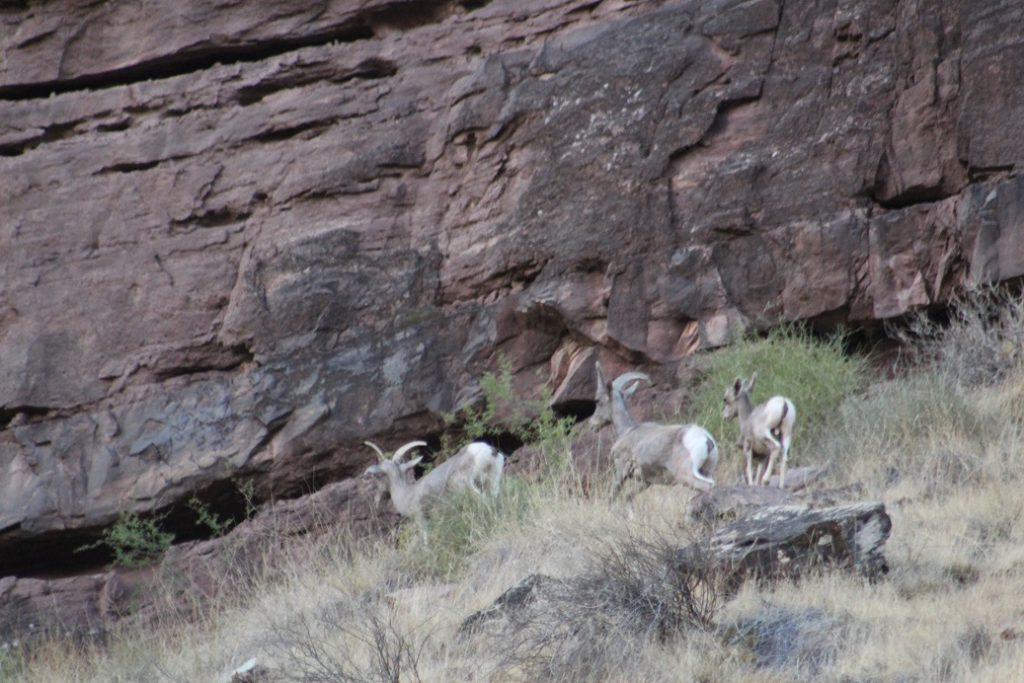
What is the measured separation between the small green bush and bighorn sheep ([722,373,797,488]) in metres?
5.54

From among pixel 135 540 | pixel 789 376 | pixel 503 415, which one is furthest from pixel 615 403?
pixel 135 540

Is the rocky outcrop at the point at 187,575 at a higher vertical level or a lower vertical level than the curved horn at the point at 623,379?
lower

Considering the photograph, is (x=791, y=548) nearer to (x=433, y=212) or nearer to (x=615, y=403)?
(x=615, y=403)

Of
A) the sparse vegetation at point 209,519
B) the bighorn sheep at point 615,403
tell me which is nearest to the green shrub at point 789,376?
the bighorn sheep at point 615,403

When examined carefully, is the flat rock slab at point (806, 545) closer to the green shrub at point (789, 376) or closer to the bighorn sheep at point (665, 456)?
the bighorn sheep at point (665, 456)

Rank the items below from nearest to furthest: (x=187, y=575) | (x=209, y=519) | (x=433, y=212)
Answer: (x=187, y=575) < (x=209, y=519) < (x=433, y=212)

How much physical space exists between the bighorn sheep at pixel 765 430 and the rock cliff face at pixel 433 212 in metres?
1.79

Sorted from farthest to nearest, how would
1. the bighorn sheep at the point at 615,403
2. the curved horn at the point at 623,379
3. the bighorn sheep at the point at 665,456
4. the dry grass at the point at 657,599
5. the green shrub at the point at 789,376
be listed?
the green shrub at the point at 789,376, the curved horn at the point at 623,379, the bighorn sheep at the point at 615,403, the bighorn sheep at the point at 665,456, the dry grass at the point at 657,599

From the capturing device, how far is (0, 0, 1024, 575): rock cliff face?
40.1 feet

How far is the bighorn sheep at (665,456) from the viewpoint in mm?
9508

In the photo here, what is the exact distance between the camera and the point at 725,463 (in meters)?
11.0

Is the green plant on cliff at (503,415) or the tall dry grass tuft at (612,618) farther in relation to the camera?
the green plant on cliff at (503,415)

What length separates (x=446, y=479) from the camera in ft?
35.6

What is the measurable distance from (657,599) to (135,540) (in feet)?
23.7
